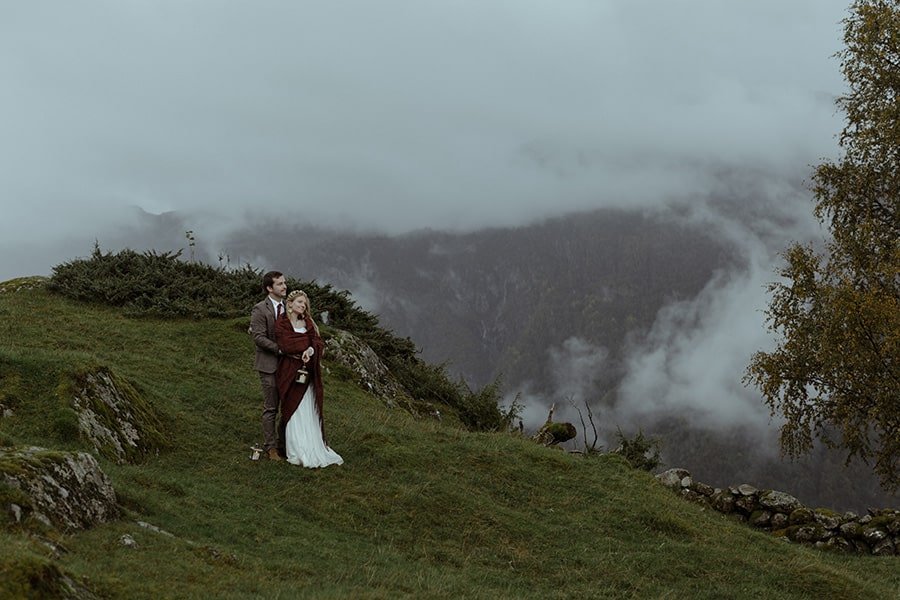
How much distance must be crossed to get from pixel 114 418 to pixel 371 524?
5671mm

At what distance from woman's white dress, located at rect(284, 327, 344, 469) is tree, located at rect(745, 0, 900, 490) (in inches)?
562

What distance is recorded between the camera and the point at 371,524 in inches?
559

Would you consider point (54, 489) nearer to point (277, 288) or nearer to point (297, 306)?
point (297, 306)

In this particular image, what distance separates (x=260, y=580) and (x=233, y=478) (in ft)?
17.8

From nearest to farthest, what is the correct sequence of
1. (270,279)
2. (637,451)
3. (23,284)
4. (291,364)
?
(291,364)
(270,279)
(637,451)
(23,284)

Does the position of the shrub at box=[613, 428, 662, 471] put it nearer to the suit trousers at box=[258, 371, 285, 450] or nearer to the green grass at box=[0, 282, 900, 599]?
the green grass at box=[0, 282, 900, 599]

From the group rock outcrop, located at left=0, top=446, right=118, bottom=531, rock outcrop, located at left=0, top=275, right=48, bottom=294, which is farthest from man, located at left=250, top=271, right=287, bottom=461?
rock outcrop, located at left=0, top=275, right=48, bottom=294

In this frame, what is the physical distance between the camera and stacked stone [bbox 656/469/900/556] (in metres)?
21.6

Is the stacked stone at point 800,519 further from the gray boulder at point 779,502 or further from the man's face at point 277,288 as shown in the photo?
the man's face at point 277,288

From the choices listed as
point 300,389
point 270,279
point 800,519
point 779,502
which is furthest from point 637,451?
point 270,279

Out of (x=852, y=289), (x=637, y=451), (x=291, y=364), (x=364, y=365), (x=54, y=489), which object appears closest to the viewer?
(x=54, y=489)

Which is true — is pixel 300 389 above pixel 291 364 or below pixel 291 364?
below

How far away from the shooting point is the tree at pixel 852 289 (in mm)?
22562

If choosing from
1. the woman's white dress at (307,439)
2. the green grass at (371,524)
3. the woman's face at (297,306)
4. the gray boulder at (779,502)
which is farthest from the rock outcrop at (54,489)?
the gray boulder at (779,502)
